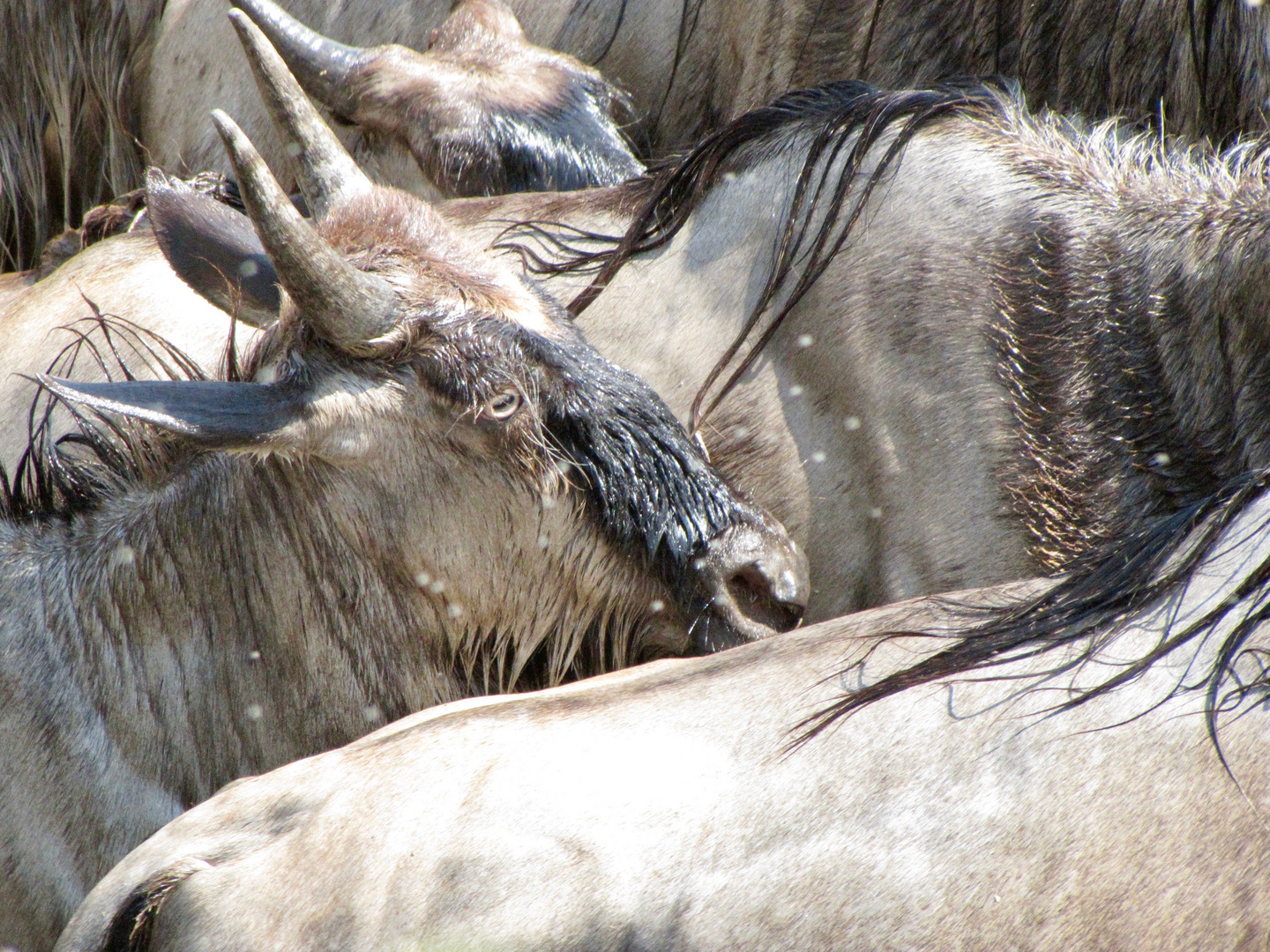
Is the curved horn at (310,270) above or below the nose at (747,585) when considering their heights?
above

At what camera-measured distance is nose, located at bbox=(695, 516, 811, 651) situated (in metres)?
2.69

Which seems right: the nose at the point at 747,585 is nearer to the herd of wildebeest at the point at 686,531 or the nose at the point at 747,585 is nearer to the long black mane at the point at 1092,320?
the herd of wildebeest at the point at 686,531

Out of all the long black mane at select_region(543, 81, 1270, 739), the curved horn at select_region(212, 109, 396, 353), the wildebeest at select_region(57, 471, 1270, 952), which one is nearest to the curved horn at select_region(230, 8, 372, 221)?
the curved horn at select_region(212, 109, 396, 353)

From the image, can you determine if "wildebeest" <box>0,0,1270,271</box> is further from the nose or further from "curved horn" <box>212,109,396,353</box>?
"curved horn" <box>212,109,396,353</box>

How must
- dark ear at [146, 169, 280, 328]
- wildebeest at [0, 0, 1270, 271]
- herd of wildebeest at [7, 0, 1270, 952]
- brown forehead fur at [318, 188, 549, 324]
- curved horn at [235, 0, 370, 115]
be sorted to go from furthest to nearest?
curved horn at [235, 0, 370, 115] → wildebeest at [0, 0, 1270, 271] → dark ear at [146, 169, 280, 328] → brown forehead fur at [318, 188, 549, 324] → herd of wildebeest at [7, 0, 1270, 952]

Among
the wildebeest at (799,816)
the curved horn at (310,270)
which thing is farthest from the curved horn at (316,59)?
the wildebeest at (799,816)

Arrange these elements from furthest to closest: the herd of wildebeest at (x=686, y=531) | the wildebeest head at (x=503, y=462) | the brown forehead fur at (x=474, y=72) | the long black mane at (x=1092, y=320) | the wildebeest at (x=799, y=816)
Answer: the brown forehead fur at (x=474, y=72), the wildebeest head at (x=503, y=462), the long black mane at (x=1092, y=320), the herd of wildebeest at (x=686, y=531), the wildebeest at (x=799, y=816)

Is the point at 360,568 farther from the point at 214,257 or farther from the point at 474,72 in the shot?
the point at 474,72

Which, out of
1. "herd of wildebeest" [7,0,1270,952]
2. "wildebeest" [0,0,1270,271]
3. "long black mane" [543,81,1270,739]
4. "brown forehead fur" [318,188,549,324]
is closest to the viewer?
"herd of wildebeest" [7,0,1270,952]

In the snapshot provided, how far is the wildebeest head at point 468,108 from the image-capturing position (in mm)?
4023

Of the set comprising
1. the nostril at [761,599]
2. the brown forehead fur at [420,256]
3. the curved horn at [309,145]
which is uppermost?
the curved horn at [309,145]

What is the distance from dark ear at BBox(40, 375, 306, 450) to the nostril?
92 cm

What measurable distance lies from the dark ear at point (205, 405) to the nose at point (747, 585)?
86 centimetres

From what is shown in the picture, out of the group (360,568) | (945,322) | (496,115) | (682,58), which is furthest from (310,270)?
(682,58)
